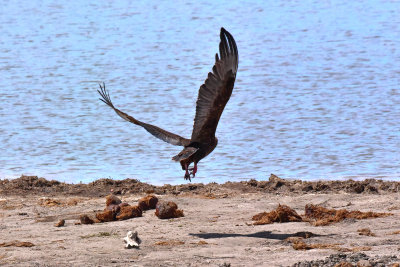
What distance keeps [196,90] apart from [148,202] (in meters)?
8.36

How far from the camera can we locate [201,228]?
10719 mm

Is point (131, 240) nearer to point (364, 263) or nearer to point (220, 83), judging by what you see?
point (220, 83)

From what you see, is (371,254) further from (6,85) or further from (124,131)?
(6,85)

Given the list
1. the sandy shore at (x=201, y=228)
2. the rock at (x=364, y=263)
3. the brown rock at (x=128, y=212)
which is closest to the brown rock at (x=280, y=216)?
the sandy shore at (x=201, y=228)

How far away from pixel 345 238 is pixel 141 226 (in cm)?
245

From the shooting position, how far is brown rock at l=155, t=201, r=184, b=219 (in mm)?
11289

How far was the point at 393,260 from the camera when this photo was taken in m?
8.56

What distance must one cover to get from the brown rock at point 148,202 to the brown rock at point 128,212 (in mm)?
270

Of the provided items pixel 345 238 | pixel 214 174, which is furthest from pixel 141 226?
pixel 214 174

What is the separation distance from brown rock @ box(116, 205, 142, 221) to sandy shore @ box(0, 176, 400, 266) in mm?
97

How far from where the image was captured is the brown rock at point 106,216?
11.4 metres

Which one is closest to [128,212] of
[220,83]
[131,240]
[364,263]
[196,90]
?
[131,240]

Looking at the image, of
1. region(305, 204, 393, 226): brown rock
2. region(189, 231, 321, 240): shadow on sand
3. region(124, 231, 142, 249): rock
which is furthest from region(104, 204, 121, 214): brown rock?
region(305, 204, 393, 226): brown rock

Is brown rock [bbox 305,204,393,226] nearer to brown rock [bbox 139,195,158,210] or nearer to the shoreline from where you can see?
the shoreline
